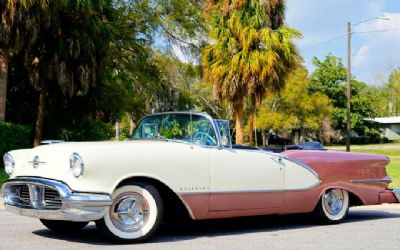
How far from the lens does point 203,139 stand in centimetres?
739

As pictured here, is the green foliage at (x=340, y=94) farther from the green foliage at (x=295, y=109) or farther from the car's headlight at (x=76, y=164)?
the car's headlight at (x=76, y=164)

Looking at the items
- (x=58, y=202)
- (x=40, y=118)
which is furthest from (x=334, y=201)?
(x=40, y=118)

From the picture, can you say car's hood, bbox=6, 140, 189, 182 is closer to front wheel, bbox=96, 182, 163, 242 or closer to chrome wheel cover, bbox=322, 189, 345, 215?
front wheel, bbox=96, 182, 163, 242

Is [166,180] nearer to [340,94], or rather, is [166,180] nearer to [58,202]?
[58,202]

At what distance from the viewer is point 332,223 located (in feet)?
28.0

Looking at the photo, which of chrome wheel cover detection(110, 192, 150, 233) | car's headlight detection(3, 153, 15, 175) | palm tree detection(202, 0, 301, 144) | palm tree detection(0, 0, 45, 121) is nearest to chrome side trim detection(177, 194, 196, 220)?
chrome wheel cover detection(110, 192, 150, 233)

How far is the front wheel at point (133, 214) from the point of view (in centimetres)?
653

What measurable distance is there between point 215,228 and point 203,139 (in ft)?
4.71

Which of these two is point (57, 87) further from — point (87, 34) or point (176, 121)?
point (176, 121)

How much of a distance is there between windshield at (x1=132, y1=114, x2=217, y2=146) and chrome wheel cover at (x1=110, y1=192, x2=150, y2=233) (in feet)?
3.64

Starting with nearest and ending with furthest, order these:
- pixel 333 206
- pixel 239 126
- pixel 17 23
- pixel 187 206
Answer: pixel 187 206
pixel 333 206
pixel 17 23
pixel 239 126

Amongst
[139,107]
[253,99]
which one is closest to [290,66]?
[253,99]

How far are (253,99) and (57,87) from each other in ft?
25.4

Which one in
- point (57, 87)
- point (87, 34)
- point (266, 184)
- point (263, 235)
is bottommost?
point (263, 235)
